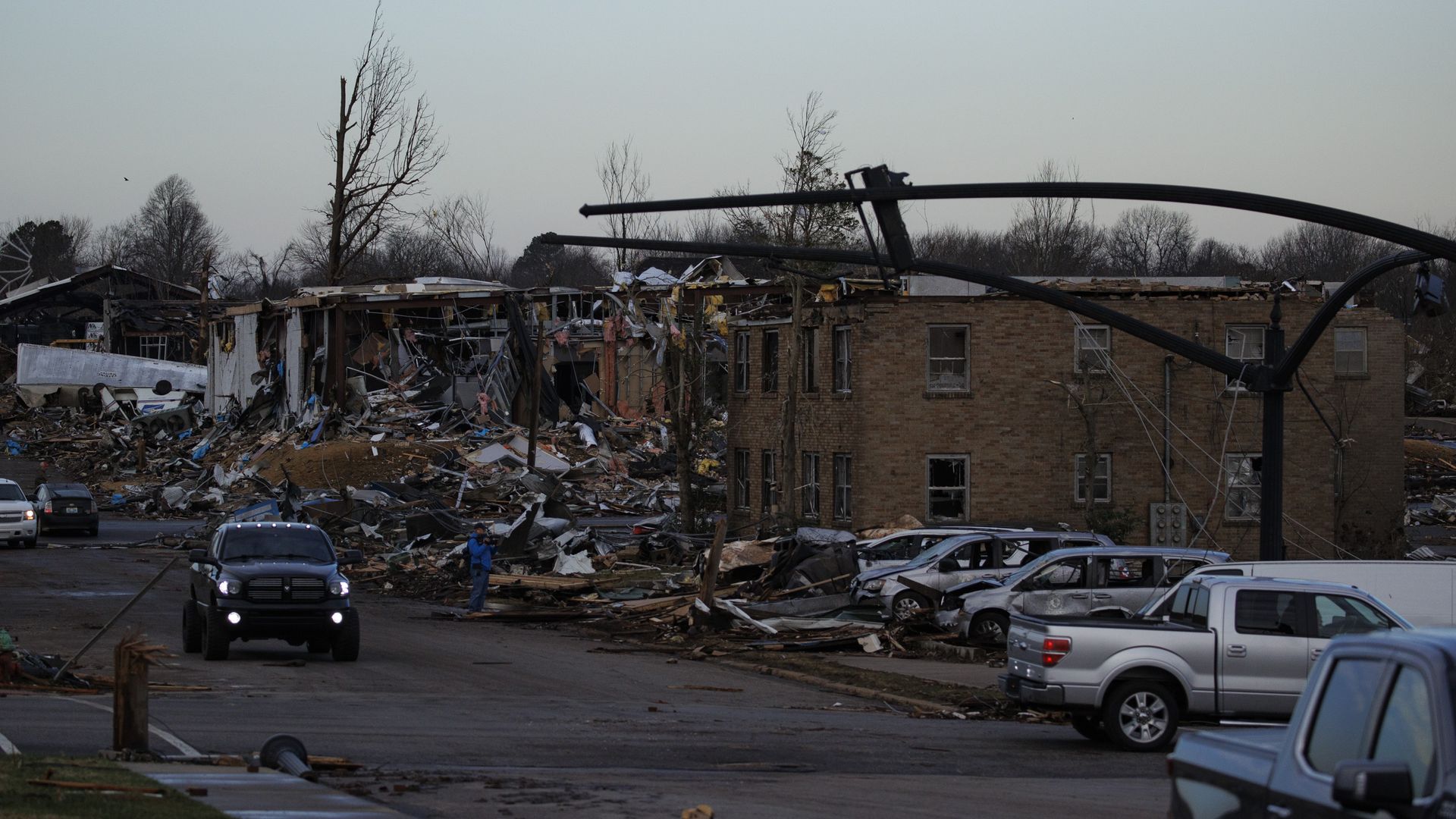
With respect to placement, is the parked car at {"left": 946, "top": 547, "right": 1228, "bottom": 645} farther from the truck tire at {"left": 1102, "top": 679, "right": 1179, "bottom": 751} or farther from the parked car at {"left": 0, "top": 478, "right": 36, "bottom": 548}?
the parked car at {"left": 0, "top": 478, "right": 36, "bottom": 548}

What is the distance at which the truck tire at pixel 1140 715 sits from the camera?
13.9m

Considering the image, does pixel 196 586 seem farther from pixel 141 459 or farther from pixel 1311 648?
pixel 141 459

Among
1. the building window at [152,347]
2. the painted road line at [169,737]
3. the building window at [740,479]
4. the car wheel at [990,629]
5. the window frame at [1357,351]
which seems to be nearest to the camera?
the painted road line at [169,737]

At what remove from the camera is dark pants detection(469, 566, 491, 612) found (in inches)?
1074

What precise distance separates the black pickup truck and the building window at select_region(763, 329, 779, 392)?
19.9 m

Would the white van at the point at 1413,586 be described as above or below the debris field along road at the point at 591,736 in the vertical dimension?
above

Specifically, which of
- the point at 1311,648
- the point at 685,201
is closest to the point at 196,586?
the point at 685,201

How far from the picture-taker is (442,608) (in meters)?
29.1

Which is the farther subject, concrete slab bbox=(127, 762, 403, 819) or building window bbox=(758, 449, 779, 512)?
building window bbox=(758, 449, 779, 512)

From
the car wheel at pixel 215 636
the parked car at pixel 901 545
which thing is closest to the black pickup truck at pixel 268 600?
the car wheel at pixel 215 636

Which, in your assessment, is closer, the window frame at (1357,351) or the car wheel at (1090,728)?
the car wheel at (1090,728)

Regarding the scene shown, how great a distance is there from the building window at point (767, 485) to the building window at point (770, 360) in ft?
5.87

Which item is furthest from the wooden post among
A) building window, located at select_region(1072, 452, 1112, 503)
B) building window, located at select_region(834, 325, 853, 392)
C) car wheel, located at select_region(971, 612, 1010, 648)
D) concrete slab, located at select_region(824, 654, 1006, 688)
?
building window, located at select_region(1072, 452, 1112, 503)

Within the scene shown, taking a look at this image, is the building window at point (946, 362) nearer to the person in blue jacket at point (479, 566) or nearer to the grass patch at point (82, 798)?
the person in blue jacket at point (479, 566)
